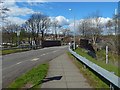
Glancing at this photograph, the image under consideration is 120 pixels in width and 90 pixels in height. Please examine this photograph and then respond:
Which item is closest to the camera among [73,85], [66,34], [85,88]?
[85,88]

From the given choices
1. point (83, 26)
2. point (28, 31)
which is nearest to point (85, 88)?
point (28, 31)

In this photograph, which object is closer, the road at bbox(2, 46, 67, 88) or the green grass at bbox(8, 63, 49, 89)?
the green grass at bbox(8, 63, 49, 89)

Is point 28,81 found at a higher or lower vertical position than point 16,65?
higher

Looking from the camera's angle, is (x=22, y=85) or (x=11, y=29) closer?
(x=22, y=85)

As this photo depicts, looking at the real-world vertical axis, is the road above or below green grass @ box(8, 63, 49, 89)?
below

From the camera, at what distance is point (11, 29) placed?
84.4 m

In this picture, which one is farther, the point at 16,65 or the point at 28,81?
the point at 16,65

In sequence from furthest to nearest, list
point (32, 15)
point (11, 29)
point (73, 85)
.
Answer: point (32, 15), point (11, 29), point (73, 85)

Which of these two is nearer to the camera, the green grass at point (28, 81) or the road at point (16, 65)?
the green grass at point (28, 81)

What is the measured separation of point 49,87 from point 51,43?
85.5 meters

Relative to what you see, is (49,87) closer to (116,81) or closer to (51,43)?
(116,81)

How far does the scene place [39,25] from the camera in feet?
315

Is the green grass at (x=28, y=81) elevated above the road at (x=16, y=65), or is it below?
above

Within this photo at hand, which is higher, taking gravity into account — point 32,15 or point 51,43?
point 32,15
